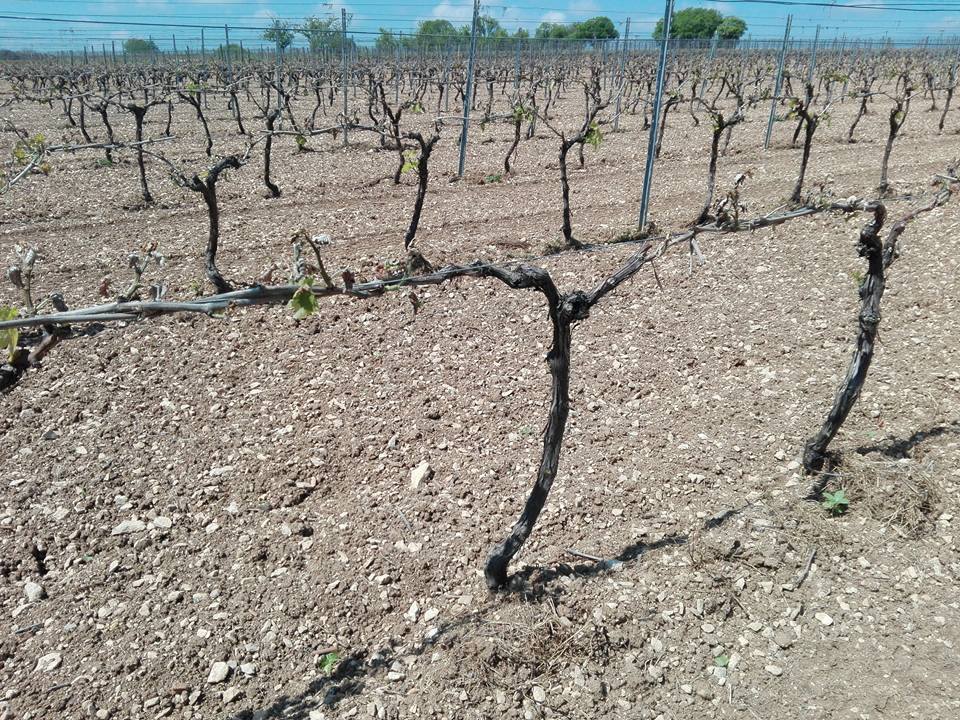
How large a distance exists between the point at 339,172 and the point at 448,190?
224 cm

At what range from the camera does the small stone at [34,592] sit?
3.13 metres

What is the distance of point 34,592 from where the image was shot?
3.15 metres

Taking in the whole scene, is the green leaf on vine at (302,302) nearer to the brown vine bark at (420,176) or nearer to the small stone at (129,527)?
the small stone at (129,527)

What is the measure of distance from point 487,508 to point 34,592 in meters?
2.05

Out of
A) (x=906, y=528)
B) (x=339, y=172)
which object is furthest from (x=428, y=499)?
(x=339, y=172)

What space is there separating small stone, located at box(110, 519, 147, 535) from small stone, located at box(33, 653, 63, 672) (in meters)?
0.72

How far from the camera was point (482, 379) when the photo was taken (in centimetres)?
478

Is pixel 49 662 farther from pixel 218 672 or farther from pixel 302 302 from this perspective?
pixel 302 302

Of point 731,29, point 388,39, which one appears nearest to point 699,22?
point 731,29

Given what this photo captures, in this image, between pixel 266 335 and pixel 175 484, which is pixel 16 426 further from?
pixel 266 335

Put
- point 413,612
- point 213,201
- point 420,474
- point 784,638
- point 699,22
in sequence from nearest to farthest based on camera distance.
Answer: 1. point 784,638
2. point 413,612
3. point 420,474
4. point 213,201
5. point 699,22

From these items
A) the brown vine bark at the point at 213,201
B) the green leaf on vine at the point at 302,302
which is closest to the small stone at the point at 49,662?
the green leaf on vine at the point at 302,302

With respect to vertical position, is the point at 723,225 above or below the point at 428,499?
above

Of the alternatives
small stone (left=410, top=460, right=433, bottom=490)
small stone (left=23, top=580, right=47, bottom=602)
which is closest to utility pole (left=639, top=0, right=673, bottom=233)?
small stone (left=410, top=460, right=433, bottom=490)
